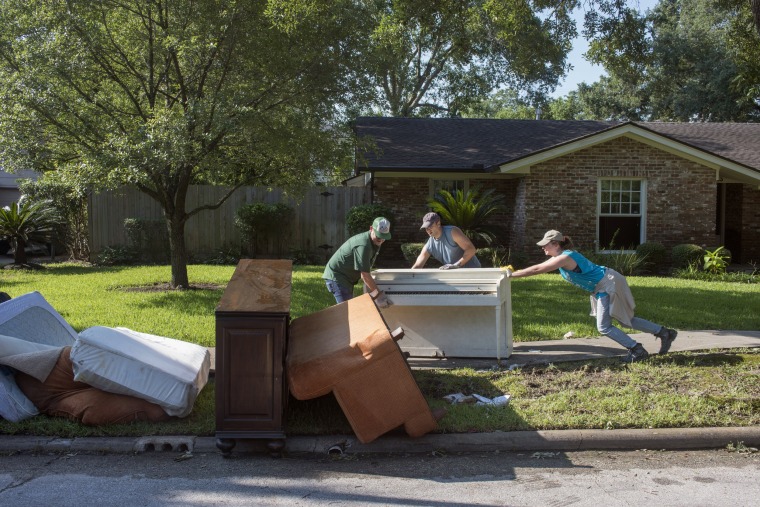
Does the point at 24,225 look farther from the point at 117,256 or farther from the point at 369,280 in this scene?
the point at 369,280

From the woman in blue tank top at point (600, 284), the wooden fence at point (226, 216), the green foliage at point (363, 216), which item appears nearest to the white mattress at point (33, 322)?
the woman in blue tank top at point (600, 284)

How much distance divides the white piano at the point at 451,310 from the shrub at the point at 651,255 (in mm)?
9893

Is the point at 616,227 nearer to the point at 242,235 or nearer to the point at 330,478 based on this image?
the point at 242,235

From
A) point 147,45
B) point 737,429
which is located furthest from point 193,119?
point 737,429

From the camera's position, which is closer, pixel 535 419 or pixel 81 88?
pixel 535 419

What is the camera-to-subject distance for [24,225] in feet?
55.7

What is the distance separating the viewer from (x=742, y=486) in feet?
16.7

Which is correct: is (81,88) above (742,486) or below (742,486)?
above

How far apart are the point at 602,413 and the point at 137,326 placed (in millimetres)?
6168

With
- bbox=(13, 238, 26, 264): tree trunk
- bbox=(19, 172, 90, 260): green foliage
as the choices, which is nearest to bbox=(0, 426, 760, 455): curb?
bbox=(13, 238, 26, 264): tree trunk

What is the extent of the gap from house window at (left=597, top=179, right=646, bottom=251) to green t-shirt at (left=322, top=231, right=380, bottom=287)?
11.6 meters

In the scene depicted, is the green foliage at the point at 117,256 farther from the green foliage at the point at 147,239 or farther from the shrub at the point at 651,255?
the shrub at the point at 651,255

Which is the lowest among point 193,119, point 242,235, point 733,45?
point 242,235

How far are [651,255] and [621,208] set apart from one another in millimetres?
1636
